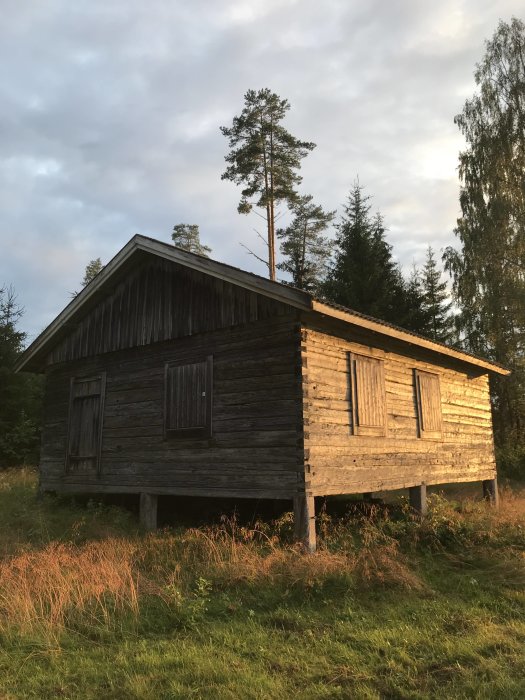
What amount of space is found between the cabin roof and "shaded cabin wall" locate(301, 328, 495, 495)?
26.4 inches

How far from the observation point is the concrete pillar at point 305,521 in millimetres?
9289

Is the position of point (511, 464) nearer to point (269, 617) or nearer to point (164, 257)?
point (164, 257)

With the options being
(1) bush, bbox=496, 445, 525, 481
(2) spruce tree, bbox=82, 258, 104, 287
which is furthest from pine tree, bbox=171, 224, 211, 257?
(1) bush, bbox=496, 445, 525, 481

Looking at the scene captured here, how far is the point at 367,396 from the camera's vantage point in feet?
38.1

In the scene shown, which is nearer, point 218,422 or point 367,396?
point 218,422

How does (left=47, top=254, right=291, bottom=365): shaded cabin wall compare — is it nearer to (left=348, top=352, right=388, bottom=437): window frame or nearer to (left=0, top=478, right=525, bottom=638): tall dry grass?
(left=348, top=352, right=388, bottom=437): window frame

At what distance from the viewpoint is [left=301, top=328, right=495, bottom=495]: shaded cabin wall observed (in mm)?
10094

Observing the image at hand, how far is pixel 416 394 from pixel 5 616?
33.0 feet

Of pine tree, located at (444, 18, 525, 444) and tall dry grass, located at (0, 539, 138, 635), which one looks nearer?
tall dry grass, located at (0, 539, 138, 635)

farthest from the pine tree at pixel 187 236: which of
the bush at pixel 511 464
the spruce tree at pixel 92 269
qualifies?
the bush at pixel 511 464

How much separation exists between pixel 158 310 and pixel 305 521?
578 cm

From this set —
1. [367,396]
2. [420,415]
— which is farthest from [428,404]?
[367,396]

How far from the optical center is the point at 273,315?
10289 mm

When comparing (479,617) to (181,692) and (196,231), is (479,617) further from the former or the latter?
(196,231)
